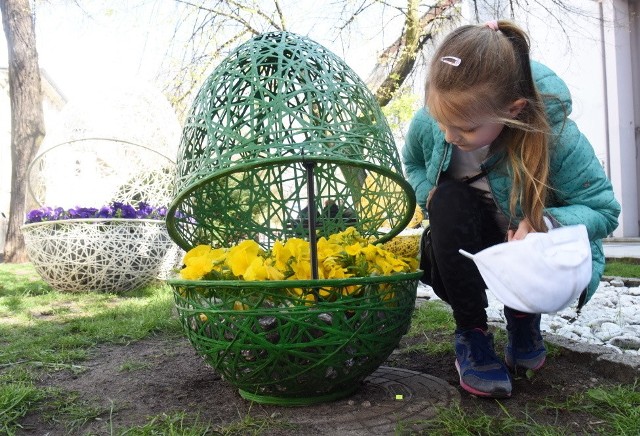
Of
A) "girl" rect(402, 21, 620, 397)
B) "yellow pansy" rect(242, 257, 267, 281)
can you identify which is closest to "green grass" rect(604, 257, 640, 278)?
"girl" rect(402, 21, 620, 397)

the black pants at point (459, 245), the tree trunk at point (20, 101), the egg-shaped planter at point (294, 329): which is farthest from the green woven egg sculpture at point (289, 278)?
the tree trunk at point (20, 101)

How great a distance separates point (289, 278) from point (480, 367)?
595 mm

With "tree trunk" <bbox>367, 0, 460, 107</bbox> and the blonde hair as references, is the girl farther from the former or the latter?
"tree trunk" <bbox>367, 0, 460, 107</bbox>

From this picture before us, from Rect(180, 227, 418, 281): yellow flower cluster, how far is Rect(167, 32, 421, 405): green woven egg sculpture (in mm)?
45

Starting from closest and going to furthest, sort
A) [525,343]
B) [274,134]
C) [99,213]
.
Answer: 1. [274,134]
2. [525,343]
3. [99,213]

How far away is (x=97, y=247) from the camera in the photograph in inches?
172

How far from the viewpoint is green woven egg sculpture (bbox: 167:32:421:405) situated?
1.51 meters

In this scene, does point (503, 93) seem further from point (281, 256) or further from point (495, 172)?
point (281, 256)

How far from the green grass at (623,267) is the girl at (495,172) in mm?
2625

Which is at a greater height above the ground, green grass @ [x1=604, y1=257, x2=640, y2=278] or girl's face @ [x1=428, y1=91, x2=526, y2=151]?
girl's face @ [x1=428, y1=91, x2=526, y2=151]

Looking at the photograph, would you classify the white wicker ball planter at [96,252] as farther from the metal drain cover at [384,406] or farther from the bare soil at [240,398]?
the metal drain cover at [384,406]

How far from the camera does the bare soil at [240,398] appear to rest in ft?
5.02

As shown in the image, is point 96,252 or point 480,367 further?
point 96,252

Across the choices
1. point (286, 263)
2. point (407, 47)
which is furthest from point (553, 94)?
point (407, 47)
